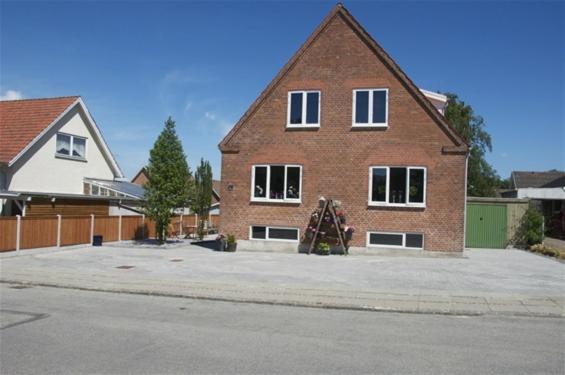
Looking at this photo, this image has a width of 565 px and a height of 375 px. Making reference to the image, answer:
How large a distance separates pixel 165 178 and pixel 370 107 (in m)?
9.72

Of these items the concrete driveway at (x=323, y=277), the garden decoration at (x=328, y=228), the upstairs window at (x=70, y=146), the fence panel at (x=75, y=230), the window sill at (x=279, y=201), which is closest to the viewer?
the concrete driveway at (x=323, y=277)

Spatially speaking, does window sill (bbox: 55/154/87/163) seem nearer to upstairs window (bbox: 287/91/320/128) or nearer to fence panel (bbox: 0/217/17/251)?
fence panel (bbox: 0/217/17/251)

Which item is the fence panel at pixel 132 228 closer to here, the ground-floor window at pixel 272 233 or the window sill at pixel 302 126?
the ground-floor window at pixel 272 233

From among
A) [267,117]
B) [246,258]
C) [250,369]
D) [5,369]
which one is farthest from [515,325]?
[267,117]

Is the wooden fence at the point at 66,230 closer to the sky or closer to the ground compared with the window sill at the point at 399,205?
closer to the ground

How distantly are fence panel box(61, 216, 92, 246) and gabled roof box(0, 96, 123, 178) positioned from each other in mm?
3904

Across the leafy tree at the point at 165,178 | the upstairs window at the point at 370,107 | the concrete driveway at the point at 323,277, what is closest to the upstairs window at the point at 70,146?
the leafy tree at the point at 165,178

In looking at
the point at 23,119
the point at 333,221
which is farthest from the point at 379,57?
the point at 23,119

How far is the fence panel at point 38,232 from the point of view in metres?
19.2

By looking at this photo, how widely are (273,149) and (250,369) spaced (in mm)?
15477

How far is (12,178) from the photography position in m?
23.0

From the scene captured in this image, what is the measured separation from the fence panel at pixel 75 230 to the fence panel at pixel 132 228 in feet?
9.06

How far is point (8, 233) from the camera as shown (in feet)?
60.7

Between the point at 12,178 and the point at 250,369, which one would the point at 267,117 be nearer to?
the point at 12,178
